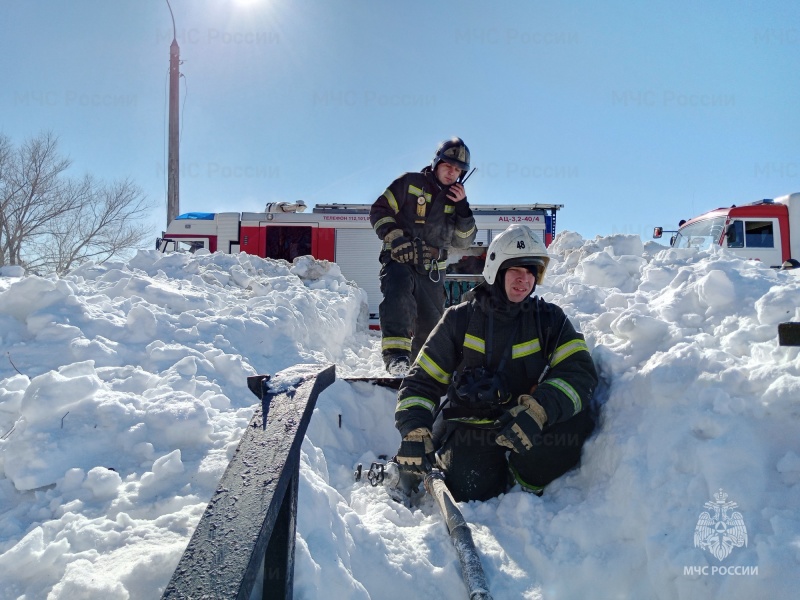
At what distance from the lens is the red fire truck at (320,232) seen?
40.9 feet

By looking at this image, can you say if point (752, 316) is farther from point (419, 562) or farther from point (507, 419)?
point (419, 562)

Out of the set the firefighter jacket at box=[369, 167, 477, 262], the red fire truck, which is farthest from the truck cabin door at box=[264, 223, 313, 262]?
the firefighter jacket at box=[369, 167, 477, 262]

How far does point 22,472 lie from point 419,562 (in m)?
1.56

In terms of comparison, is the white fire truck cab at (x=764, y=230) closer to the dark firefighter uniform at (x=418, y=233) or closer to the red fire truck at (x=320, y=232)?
the red fire truck at (x=320, y=232)

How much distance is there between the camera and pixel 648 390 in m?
2.67

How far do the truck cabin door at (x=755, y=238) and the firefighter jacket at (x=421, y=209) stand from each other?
27.2 feet

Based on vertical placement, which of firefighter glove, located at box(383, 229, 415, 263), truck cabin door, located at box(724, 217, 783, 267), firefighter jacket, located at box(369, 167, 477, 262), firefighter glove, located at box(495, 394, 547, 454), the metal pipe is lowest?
the metal pipe

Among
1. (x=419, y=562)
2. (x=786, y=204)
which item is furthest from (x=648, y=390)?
(x=786, y=204)

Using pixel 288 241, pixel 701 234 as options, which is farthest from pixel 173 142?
pixel 701 234

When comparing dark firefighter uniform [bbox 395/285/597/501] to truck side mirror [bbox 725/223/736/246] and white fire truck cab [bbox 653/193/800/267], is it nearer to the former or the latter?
white fire truck cab [bbox 653/193/800/267]

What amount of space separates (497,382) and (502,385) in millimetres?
42

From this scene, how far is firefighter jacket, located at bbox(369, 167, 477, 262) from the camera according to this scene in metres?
5.08

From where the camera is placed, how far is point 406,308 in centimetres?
493

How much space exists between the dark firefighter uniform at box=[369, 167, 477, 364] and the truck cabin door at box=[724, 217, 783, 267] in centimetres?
832
